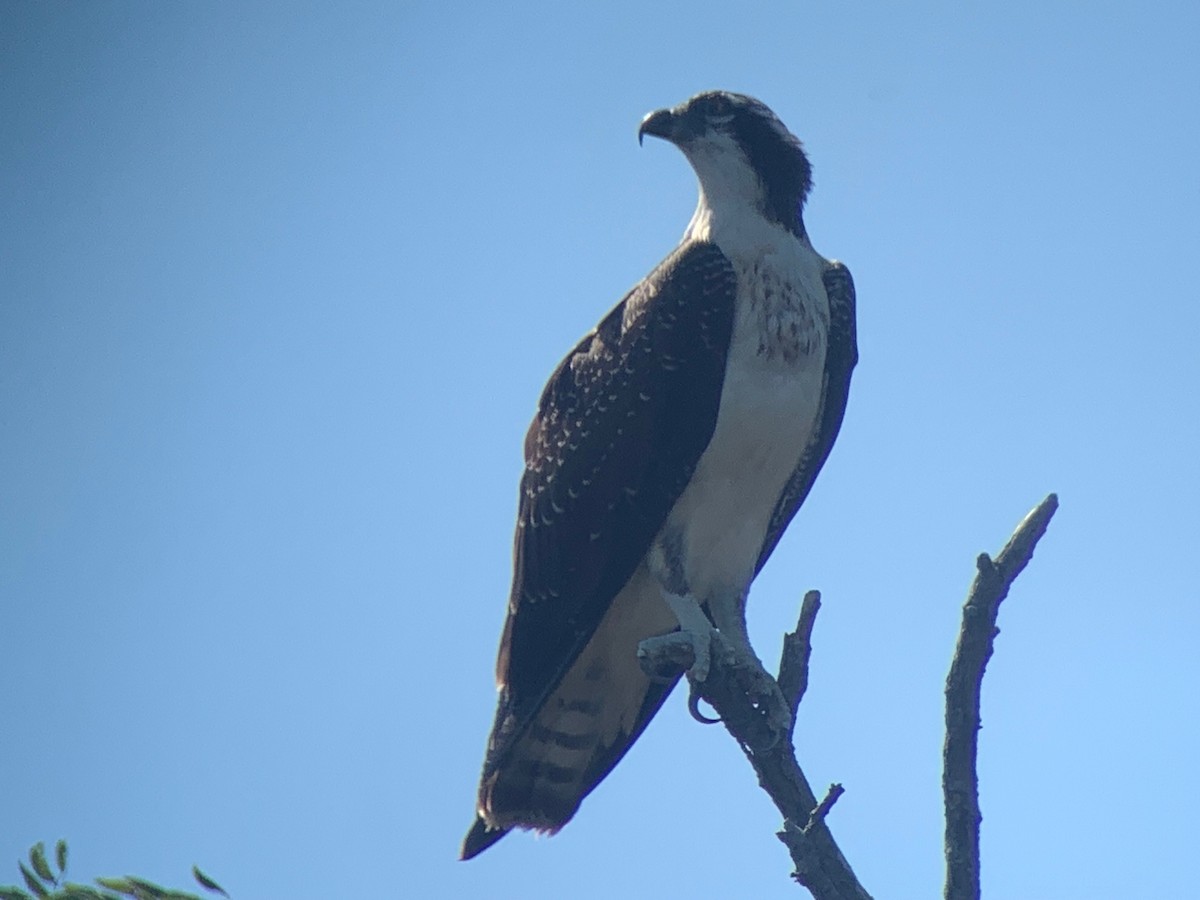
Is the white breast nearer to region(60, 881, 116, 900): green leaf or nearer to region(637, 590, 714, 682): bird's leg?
region(637, 590, 714, 682): bird's leg

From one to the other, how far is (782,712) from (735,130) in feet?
8.32

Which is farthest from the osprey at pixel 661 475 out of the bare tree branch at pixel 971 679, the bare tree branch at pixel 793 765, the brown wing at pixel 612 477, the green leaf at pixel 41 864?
the green leaf at pixel 41 864

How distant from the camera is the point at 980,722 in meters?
4.17

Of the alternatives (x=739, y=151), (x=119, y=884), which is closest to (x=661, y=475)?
(x=739, y=151)

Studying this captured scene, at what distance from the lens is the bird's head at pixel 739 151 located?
6.22 metres

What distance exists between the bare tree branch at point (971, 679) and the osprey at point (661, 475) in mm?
1407

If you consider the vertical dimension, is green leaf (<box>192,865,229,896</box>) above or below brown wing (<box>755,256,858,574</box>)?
below

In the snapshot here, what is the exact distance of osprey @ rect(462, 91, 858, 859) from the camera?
5730 millimetres

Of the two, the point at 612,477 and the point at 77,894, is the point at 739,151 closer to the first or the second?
the point at 612,477

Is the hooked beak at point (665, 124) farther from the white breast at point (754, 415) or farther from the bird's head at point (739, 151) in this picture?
the white breast at point (754, 415)

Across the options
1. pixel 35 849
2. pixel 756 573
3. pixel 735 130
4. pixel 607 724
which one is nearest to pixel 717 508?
pixel 756 573

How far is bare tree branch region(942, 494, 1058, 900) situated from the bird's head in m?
2.39

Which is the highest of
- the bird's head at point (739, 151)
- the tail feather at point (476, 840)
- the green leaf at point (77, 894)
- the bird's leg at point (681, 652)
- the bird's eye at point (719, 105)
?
the bird's eye at point (719, 105)

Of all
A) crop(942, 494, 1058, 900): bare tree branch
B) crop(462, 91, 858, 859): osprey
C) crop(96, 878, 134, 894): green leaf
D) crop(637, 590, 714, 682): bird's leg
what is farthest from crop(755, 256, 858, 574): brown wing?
crop(96, 878, 134, 894): green leaf
